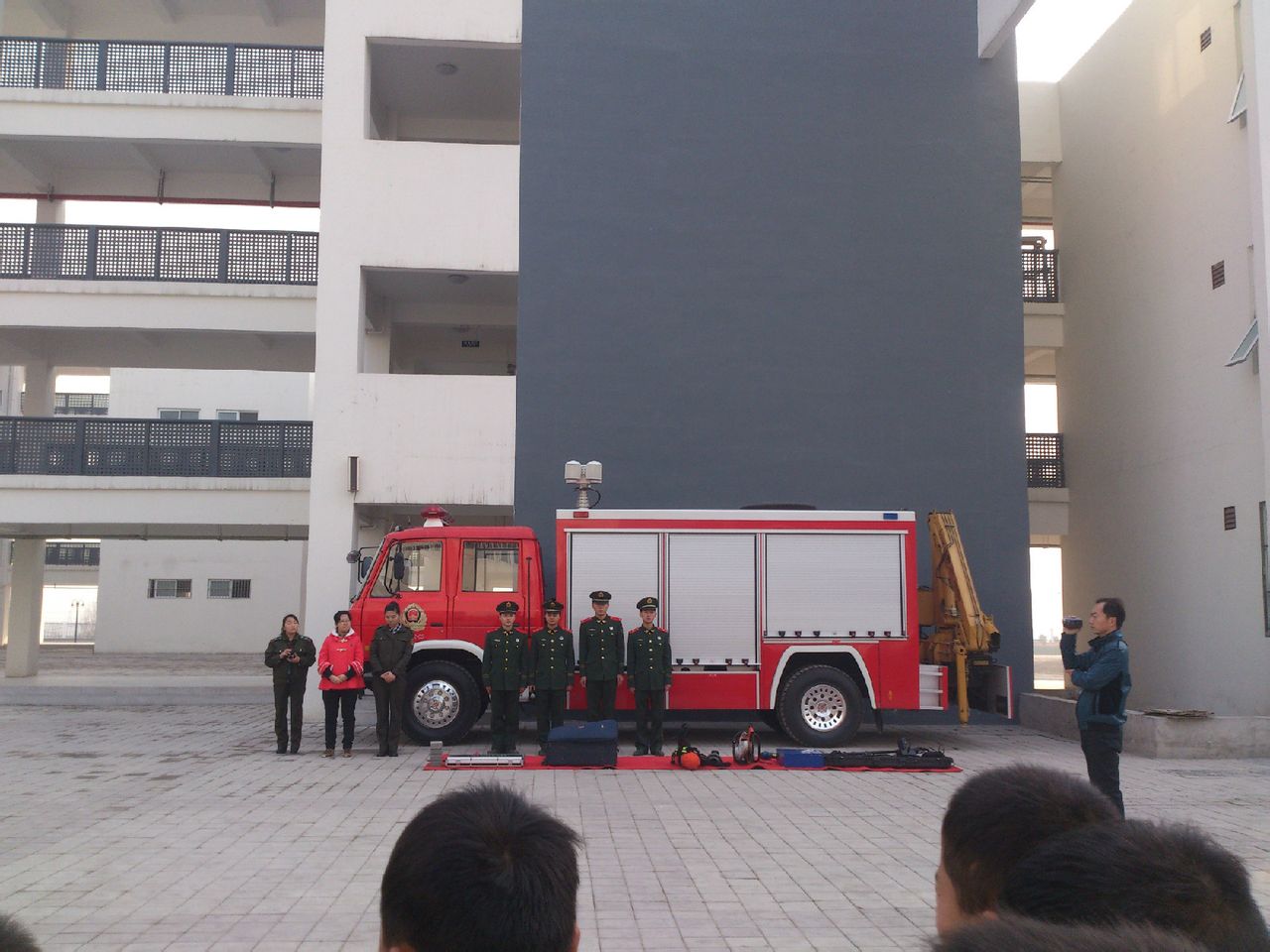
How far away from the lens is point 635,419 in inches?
646

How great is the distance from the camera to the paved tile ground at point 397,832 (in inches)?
241

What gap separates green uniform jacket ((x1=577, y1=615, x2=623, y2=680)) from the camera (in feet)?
42.9

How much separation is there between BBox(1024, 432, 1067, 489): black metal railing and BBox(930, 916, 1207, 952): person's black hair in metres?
21.3

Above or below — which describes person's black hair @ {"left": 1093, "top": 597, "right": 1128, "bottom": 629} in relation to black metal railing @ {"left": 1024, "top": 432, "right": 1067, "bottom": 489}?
below

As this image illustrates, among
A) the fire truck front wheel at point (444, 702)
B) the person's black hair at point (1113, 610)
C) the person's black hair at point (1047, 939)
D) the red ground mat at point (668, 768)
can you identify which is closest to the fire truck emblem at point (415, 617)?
the fire truck front wheel at point (444, 702)

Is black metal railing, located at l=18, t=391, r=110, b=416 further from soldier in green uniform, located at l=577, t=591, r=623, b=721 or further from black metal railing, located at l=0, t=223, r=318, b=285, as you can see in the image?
soldier in green uniform, located at l=577, t=591, r=623, b=721

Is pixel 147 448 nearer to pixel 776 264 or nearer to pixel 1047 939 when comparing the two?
pixel 776 264

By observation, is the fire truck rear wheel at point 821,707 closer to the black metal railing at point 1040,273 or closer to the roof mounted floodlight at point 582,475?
the roof mounted floodlight at point 582,475

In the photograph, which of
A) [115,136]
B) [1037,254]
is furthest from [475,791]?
[1037,254]

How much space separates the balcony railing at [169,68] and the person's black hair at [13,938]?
18876 mm

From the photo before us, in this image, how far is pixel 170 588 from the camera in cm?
3350

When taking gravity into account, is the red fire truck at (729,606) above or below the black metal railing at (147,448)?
below

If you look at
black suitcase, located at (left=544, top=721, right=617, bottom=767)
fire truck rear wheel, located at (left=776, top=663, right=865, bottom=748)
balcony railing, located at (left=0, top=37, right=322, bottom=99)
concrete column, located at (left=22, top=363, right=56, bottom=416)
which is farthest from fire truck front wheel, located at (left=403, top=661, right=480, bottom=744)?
concrete column, located at (left=22, top=363, right=56, bottom=416)

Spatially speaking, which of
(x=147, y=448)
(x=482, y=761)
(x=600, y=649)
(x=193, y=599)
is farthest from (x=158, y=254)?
(x=193, y=599)
